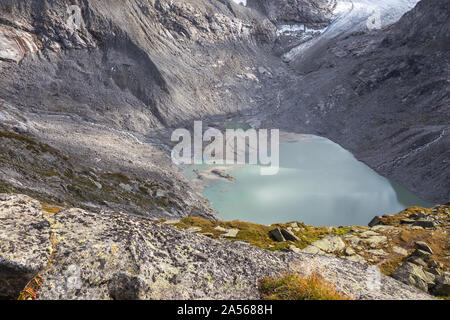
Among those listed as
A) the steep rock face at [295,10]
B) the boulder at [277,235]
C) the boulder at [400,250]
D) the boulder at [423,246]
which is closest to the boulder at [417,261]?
the boulder at [400,250]

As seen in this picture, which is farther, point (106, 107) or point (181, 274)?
point (106, 107)

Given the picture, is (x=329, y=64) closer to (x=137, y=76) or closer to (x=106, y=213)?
(x=137, y=76)

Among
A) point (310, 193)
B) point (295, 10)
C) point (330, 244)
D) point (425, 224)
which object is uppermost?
point (295, 10)

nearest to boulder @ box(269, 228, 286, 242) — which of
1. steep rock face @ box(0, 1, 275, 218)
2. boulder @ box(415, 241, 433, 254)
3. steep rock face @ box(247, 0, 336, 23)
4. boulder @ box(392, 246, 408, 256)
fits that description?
boulder @ box(392, 246, 408, 256)

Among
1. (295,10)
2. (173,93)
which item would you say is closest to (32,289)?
A: (173,93)

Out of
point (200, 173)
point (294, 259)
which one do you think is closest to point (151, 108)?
point (200, 173)

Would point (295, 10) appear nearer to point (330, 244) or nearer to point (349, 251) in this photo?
point (330, 244)
